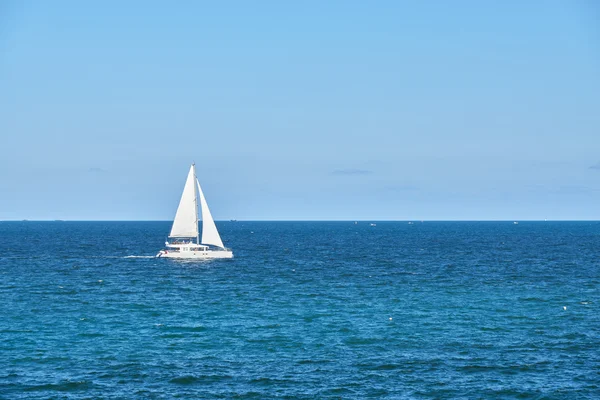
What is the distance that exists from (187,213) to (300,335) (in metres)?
77.0

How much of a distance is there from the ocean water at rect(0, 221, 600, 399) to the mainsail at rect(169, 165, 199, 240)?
23.2m

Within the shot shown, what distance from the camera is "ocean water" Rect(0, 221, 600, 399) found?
4756 centimetres

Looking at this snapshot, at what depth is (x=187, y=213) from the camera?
135750 millimetres

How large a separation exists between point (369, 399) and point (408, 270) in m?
74.8

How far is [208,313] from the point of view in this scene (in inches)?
2931

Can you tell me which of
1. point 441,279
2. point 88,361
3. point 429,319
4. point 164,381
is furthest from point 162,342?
point 441,279

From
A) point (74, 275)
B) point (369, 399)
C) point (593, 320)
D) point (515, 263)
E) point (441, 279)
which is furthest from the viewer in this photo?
point (515, 263)

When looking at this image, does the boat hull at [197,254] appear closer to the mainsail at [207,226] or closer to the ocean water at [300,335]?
the mainsail at [207,226]

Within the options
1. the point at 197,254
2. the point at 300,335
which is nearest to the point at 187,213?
the point at 197,254

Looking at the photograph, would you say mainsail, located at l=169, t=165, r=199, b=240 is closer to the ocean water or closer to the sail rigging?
the sail rigging

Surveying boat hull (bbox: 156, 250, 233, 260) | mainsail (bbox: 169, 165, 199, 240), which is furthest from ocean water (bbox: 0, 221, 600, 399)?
mainsail (bbox: 169, 165, 199, 240)

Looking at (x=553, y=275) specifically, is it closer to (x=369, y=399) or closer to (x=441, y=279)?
(x=441, y=279)

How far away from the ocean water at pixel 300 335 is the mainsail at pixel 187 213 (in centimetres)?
2321

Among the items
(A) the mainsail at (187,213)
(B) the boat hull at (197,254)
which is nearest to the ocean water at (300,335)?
(B) the boat hull at (197,254)
